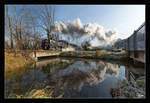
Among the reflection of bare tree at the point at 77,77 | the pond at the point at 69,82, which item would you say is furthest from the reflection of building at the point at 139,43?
the reflection of bare tree at the point at 77,77

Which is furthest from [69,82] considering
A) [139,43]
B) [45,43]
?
[139,43]

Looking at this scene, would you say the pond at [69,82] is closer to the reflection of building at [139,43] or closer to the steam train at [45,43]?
the reflection of building at [139,43]

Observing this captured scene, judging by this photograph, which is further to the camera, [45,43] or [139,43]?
[45,43]

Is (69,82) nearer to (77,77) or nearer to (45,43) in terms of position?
(77,77)

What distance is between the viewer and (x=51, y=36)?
288 cm

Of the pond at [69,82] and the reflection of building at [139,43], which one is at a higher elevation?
the reflection of building at [139,43]

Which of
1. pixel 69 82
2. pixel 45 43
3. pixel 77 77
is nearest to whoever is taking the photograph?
pixel 69 82

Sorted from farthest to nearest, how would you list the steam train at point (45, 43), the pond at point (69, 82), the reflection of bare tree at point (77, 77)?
the steam train at point (45, 43) < the reflection of bare tree at point (77, 77) < the pond at point (69, 82)

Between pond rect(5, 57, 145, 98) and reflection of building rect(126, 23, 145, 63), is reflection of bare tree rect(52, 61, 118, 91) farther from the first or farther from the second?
reflection of building rect(126, 23, 145, 63)

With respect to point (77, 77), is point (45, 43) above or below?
above
